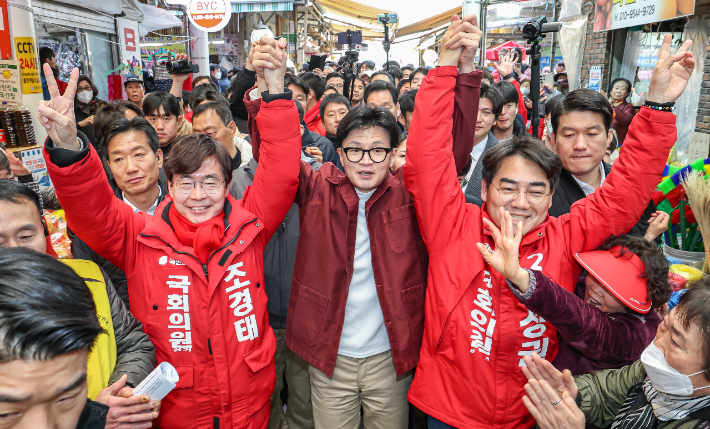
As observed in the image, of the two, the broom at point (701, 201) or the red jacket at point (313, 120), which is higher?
the red jacket at point (313, 120)

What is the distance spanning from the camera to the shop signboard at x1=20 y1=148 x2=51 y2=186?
4.02 meters

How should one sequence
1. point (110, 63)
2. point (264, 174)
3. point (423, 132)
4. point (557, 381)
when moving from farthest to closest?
point (110, 63), point (264, 174), point (423, 132), point (557, 381)

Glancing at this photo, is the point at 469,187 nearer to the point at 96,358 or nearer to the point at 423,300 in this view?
the point at 423,300

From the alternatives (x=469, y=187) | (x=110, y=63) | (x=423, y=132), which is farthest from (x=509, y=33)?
(x=423, y=132)

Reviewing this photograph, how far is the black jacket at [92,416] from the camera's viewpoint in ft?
3.53

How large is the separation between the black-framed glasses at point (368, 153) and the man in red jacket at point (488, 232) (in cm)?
18

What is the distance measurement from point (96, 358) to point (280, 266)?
3.33 ft

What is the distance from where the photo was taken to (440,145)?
169 cm

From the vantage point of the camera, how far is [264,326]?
72.3 inches

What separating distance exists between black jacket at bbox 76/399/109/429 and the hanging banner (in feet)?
19.3

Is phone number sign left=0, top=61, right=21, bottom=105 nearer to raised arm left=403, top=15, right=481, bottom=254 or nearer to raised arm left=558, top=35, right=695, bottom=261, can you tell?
raised arm left=403, top=15, right=481, bottom=254

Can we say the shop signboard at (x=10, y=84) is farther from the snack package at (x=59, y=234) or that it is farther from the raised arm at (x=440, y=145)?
the raised arm at (x=440, y=145)

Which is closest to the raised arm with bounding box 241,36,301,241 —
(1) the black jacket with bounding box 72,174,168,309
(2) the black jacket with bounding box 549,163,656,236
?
(1) the black jacket with bounding box 72,174,168,309

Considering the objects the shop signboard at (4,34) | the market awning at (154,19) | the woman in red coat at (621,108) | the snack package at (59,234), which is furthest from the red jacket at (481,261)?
the market awning at (154,19)
